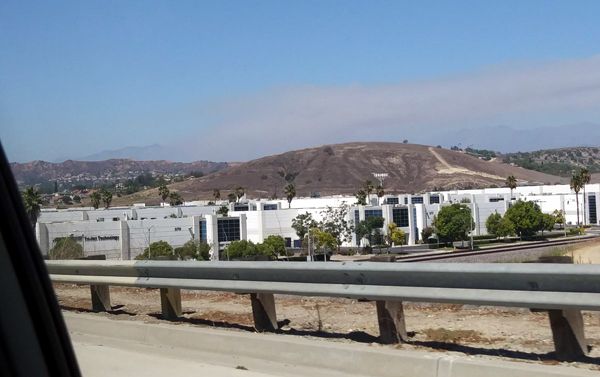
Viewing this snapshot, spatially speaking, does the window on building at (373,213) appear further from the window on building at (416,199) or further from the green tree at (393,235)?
the window on building at (416,199)

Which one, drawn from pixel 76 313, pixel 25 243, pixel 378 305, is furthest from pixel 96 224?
pixel 25 243

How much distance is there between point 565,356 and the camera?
7.28m

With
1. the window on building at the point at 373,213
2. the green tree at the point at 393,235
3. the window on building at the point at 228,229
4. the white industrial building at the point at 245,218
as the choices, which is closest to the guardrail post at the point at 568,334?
the white industrial building at the point at 245,218

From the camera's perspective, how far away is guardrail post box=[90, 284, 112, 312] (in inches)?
468

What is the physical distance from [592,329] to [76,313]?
24.0ft

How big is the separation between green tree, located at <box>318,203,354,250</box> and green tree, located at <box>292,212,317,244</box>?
5.28 feet

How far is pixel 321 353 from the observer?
315 inches

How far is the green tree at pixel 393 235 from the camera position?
348 ft

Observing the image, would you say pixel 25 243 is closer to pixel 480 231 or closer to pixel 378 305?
pixel 378 305

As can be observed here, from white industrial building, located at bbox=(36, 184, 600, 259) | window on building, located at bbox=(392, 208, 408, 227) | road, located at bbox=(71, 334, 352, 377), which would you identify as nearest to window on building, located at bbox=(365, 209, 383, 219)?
white industrial building, located at bbox=(36, 184, 600, 259)

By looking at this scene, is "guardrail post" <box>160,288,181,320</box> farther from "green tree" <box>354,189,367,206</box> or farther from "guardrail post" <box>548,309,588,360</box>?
"green tree" <box>354,189,367,206</box>

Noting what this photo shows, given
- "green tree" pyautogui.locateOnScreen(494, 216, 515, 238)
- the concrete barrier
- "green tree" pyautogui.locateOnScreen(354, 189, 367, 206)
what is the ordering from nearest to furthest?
1. the concrete barrier
2. "green tree" pyautogui.locateOnScreen(494, 216, 515, 238)
3. "green tree" pyautogui.locateOnScreen(354, 189, 367, 206)

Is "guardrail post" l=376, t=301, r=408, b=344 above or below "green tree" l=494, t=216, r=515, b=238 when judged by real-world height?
above

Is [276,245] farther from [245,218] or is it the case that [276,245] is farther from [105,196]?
[105,196]
